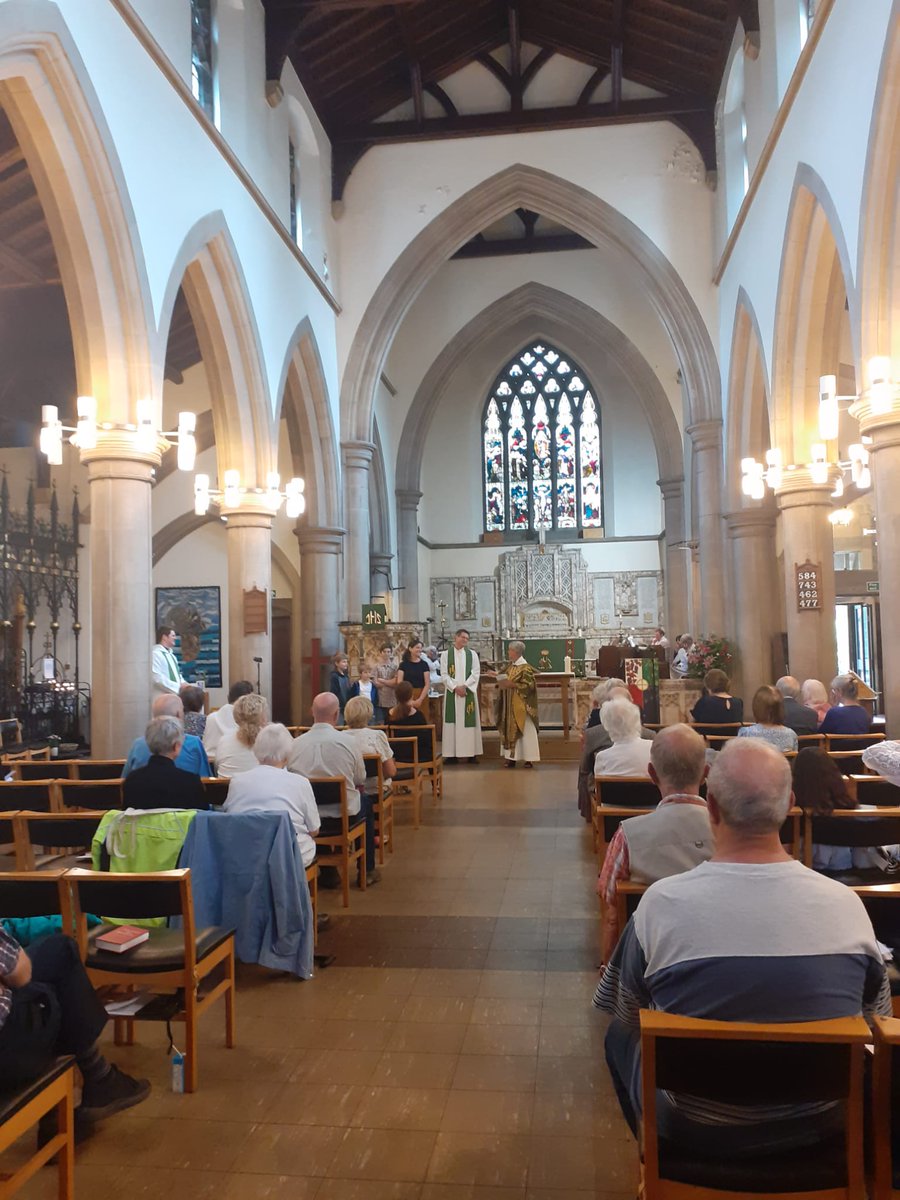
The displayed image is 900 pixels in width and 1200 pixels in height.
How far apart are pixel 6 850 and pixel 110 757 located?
1.83m

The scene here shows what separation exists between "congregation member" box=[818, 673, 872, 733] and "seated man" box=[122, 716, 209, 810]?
4.34 m

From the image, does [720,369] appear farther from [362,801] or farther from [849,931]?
[849,931]

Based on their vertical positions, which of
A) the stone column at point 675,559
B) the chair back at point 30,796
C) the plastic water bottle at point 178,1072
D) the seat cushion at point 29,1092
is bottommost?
the plastic water bottle at point 178,1072

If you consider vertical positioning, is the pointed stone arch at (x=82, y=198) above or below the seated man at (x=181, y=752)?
above

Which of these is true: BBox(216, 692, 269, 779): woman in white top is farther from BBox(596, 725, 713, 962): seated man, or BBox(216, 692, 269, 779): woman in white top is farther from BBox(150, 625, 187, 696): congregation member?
BBox(150, 625, 187, 696): congregation member

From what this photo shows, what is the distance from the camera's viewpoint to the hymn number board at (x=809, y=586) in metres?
10.6

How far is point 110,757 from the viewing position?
822 cm

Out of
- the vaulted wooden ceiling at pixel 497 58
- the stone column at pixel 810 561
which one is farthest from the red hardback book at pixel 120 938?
the vaulted wooden ceiling at pixel 497 58

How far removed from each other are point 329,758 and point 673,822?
2.73 m

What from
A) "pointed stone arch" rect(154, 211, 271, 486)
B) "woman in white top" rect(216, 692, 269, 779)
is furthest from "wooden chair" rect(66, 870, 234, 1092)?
"pointed stone arch" rect(154, 211, 271, 486)

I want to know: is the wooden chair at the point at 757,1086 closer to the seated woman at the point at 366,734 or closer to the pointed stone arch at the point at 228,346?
the seated woman at the point at 366,734

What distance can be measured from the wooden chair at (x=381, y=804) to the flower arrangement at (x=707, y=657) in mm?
7027

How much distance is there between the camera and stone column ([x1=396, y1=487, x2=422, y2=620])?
846 inches

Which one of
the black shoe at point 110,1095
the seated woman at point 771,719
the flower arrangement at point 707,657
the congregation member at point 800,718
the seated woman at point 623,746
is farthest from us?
the flower arrangement at point 707,657
